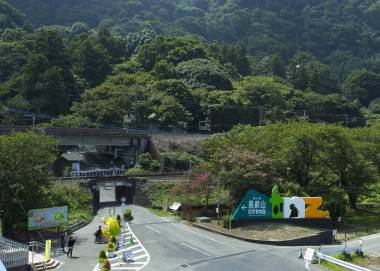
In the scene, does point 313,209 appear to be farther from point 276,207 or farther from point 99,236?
point 99,236

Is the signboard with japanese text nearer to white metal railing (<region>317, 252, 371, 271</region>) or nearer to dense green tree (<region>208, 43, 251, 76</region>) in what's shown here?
white metal railing (<region>317, 252, 371, 271</region>)

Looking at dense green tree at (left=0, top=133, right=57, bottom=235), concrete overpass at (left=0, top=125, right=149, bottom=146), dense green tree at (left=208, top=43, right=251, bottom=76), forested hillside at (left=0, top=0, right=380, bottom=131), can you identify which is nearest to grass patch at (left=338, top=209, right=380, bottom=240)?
dense green tree at (left=0, top=133, right=57, bottom=235)

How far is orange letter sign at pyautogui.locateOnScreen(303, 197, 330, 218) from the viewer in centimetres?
4538

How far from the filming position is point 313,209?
45.6 m

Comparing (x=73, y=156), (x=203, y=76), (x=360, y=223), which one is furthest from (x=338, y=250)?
(x=203, y=76)

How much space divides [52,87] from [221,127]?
31.0 meters

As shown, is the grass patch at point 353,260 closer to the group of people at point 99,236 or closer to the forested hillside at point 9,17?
the group of people at point 99,236

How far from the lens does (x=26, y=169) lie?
40.8m

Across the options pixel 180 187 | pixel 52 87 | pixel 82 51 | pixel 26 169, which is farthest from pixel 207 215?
pixel 82 51

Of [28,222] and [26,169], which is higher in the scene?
[26,169]

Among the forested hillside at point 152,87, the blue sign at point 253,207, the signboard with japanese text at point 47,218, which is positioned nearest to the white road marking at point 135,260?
the signboard with japanese text at point 47,218

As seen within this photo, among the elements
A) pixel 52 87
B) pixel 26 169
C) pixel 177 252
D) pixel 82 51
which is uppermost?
pixel 82 51

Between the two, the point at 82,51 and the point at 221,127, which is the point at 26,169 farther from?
the point at 82,51

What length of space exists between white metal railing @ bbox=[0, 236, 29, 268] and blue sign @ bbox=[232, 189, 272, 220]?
19.6m
